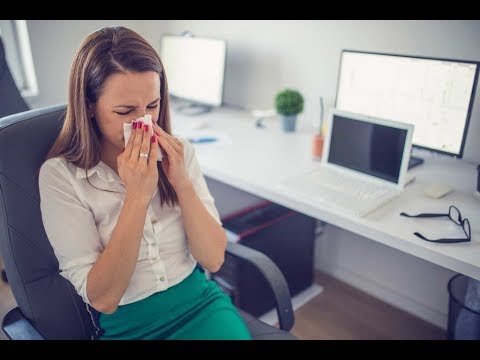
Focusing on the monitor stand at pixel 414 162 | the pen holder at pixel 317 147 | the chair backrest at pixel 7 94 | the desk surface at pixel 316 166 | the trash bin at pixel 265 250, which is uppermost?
the chair backrest at pixel 7 94

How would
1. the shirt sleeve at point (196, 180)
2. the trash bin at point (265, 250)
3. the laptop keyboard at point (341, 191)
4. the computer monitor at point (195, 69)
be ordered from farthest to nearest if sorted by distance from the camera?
the computer monitor at point (195, 69) → the trash bin at point (265, 250) → the laptop keyboard at point (341, 191) → the shirt sleeve at point (196, 180)

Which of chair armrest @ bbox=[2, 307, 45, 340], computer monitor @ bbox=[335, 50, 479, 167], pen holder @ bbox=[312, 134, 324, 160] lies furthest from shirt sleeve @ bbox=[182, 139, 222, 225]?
computer monitor @ bbox=[335, 50, 479, 167]

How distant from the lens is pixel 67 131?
981 mm

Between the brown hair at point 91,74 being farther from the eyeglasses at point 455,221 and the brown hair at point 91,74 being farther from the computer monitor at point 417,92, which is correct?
the computer monitor at point 417,92

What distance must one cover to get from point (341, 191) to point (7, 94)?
117 centimetres

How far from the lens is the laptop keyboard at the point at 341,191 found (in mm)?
1257

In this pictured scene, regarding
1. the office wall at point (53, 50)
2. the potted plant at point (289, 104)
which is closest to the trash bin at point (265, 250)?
the potted plant at point (289, 104)

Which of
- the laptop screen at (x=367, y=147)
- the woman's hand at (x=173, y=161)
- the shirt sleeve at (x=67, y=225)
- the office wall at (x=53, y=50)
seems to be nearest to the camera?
the shirt sleeve at (x=67, y=225)

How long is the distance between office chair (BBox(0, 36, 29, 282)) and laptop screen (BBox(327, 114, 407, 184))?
3.60 ft

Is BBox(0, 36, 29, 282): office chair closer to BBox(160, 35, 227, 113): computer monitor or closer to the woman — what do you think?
the woman

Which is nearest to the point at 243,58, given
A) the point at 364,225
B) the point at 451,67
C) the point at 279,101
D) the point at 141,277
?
the point at 279,101

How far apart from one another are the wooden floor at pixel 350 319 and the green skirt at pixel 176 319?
797mm

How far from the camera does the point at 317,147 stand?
5.35ft

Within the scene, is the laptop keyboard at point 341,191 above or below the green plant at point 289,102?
below
